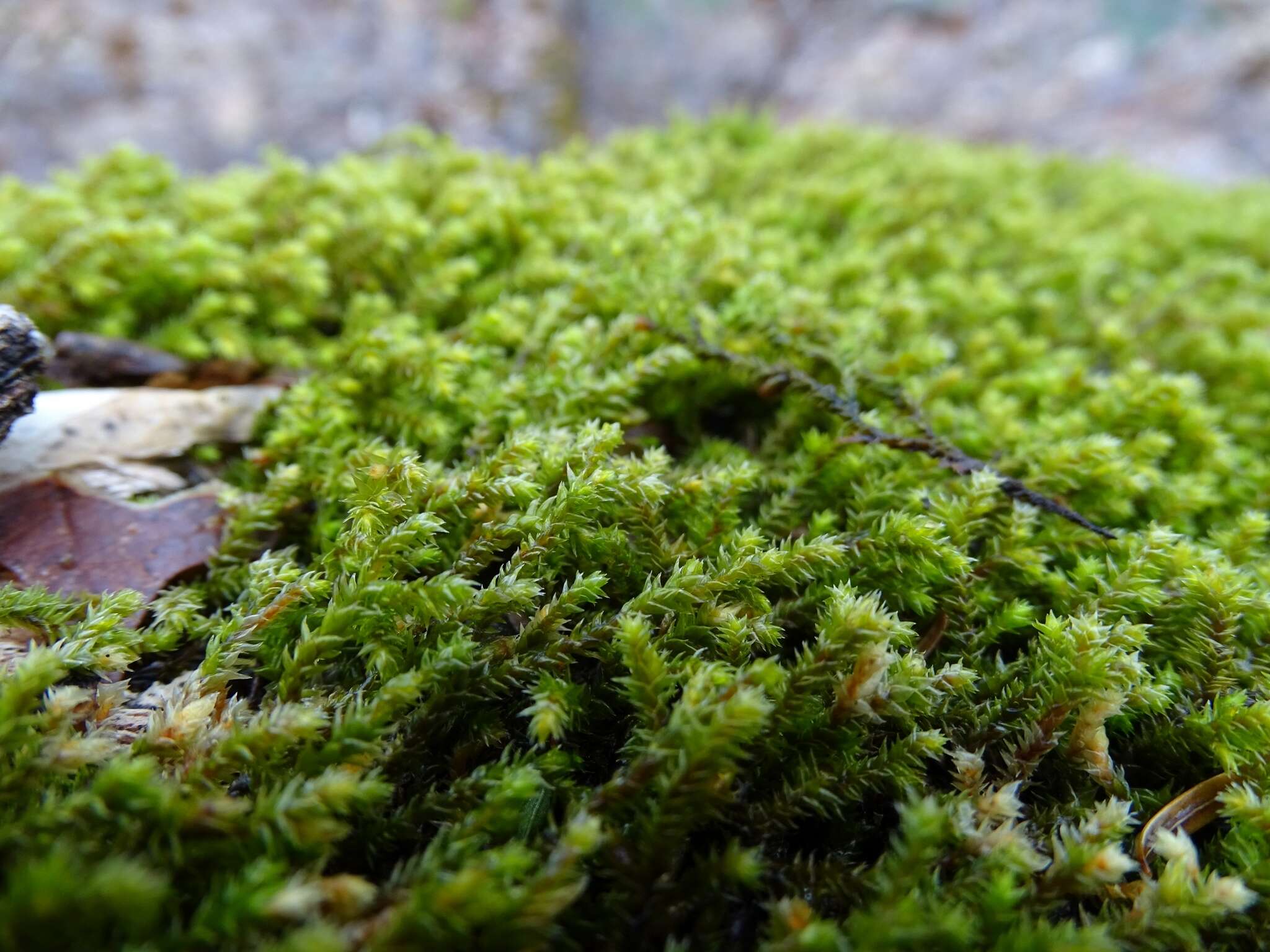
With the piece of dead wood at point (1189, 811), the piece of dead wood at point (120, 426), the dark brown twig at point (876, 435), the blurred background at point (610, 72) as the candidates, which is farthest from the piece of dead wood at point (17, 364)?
the blurred background at point (610, 72)

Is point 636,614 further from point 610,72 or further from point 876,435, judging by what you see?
point 610,72

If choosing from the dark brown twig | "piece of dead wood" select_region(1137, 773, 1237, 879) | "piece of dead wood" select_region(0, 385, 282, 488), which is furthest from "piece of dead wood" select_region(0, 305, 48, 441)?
"piece of dead wood" select_region(1137, 773, 1237, 879)

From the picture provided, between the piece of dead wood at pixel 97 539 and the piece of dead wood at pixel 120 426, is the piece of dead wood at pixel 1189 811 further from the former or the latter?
the piece of dead wood at pixel 120 426

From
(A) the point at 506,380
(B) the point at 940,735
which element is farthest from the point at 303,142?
(B) the point at 940,735

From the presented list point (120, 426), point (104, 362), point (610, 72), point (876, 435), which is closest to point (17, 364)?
point (120, 426)

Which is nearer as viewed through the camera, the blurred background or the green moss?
the green moss

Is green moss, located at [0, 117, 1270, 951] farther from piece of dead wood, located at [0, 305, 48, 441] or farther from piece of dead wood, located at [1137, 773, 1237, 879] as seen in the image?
piece of dead wood, located at [0, 305, 48, 441]
